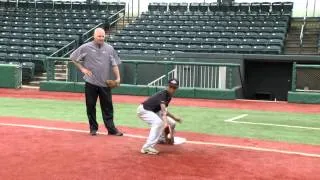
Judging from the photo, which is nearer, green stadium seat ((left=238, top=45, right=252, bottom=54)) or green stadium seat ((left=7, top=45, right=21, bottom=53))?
green stadium seat ((left=238, top=45, right=252, bottom=54))

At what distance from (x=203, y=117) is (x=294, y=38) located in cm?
1576

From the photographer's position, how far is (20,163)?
21.1ft

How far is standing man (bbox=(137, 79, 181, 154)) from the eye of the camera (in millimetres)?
7098

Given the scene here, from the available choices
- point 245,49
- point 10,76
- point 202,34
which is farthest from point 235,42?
point 10,76

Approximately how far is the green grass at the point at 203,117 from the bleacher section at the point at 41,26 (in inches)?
362

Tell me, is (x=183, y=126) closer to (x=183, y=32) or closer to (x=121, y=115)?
(x=121, y=115)

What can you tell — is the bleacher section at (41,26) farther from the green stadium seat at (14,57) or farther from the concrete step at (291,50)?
the concrete step at (291,50)

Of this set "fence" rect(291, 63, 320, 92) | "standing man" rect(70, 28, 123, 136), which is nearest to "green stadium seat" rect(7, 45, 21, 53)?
"fence" rect(291, 63, 320, 92)

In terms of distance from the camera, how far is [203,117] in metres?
12.2

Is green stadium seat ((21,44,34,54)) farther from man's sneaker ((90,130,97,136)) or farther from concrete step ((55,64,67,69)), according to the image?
man's sneaker ((90,130,97,136))

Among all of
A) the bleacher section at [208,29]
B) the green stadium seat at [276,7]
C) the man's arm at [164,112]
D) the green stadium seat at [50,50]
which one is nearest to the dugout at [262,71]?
the bleacher section at [208,29]

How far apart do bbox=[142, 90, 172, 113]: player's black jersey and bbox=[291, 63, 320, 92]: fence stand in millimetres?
10389

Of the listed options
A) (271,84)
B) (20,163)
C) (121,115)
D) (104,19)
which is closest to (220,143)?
(20,163)

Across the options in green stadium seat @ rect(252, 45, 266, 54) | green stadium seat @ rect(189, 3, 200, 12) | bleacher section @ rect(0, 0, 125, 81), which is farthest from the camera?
green stadium seat @ rect(189, 3, 200, 12)
